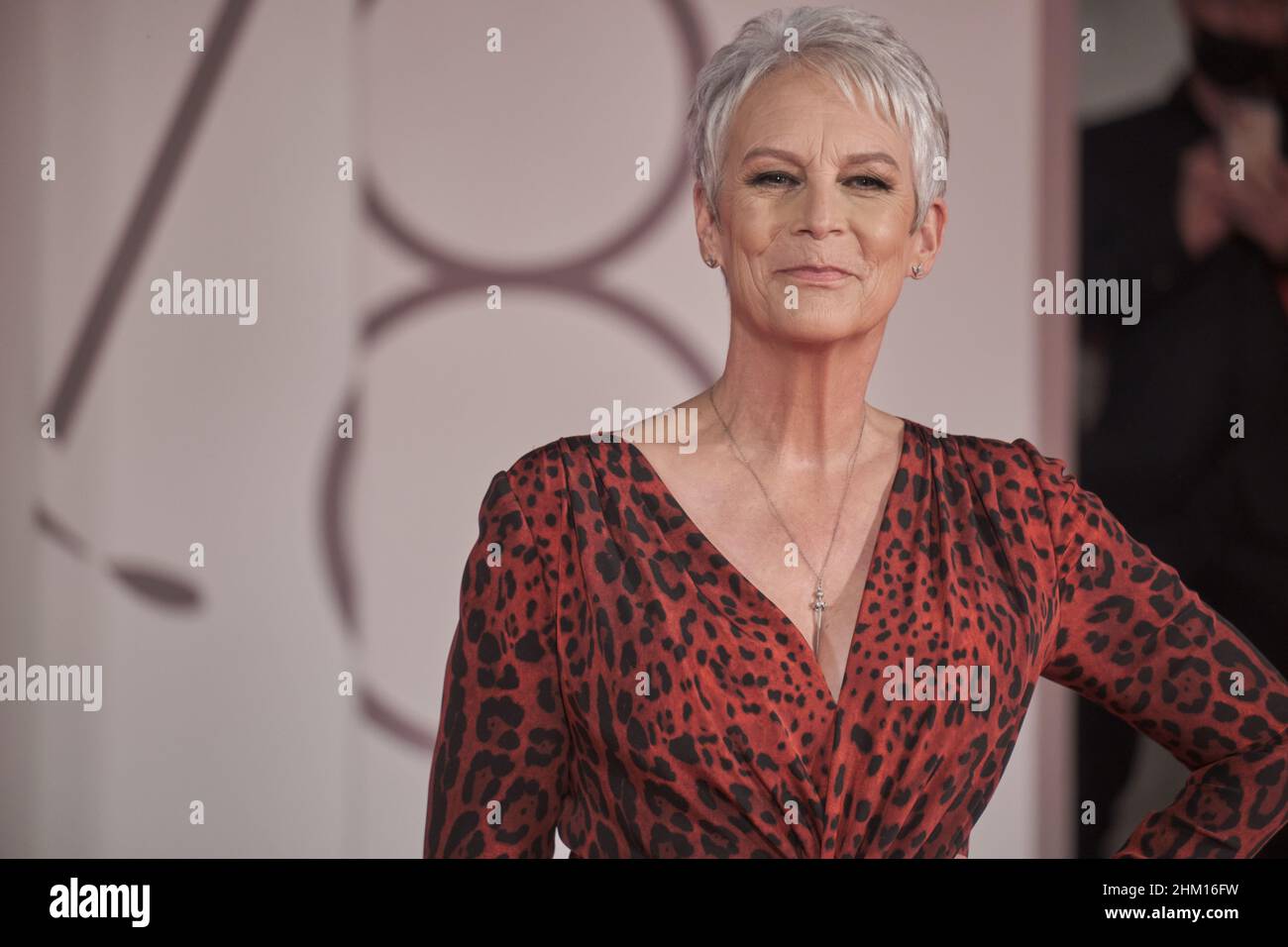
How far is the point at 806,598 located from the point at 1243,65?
165cm

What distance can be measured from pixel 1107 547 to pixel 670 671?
61 cm

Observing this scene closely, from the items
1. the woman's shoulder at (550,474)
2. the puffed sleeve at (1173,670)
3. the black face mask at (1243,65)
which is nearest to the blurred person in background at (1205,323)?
the black face mask at (1243,65)

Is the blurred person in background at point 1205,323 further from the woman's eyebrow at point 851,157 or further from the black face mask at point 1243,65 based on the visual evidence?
the woman's eyebrow at point 851,157

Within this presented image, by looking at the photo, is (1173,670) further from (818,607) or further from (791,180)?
(791,180)

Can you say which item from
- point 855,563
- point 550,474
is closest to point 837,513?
point 855,563

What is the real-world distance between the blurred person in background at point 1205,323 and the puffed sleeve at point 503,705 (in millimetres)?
1417

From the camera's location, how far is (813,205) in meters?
1.54

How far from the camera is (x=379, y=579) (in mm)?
2391

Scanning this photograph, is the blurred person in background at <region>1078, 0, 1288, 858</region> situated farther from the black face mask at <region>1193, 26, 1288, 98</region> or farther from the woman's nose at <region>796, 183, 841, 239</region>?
the woman's nose at <region>796, 183, 841, 239</region>

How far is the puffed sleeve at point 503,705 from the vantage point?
4.98ft

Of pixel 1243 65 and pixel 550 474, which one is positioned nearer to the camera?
pixel 550 474

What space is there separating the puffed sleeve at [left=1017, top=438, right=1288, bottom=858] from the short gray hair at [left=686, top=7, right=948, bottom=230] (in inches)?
16.7

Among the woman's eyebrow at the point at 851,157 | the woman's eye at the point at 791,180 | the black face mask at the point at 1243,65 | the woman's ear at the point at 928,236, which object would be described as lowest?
the woman's ear at the point at 928,236
